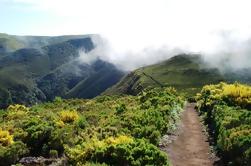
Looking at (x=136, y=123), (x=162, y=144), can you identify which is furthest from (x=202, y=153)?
(x=136, y=123)

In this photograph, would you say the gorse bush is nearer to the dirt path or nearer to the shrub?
the dirt path

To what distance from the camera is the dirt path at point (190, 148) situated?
27.2 m

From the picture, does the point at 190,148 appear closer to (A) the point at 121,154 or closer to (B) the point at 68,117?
(A) the point at 121,154

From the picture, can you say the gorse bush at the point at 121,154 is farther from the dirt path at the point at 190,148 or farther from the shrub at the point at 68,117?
the shrub at the point at 68,117

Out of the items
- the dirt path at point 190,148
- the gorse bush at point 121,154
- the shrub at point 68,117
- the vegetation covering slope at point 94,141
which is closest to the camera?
the gorse bush at point 121,154

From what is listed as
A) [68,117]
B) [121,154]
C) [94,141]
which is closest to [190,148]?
[94,141]

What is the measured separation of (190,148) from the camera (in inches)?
1237

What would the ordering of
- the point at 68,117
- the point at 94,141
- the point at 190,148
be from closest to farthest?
the point at 94,141 < the point at 190,148 < the point at 68,117

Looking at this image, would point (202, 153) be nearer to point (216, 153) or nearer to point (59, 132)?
point (216, 153)

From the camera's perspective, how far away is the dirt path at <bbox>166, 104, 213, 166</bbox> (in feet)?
89.2

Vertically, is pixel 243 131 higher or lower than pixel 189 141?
higher

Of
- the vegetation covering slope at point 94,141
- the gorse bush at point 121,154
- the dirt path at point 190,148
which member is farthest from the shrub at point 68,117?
the gorse bush at point 121,154

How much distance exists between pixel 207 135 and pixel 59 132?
12202 millimetres

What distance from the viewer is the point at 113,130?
29.5 metres
